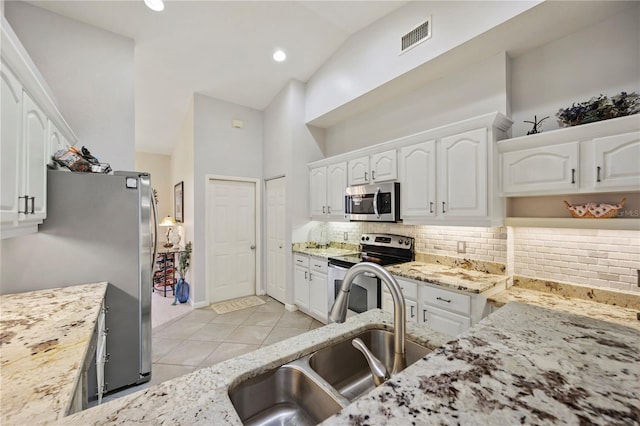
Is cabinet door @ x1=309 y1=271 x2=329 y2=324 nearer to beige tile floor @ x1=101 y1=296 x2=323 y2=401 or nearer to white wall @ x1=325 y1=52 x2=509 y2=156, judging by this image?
beige tile floor @ x1=101 y1=296 x2=323 y2=401

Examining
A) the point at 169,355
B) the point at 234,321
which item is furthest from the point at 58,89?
the point at 234,321

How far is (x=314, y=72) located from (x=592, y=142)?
334 cm

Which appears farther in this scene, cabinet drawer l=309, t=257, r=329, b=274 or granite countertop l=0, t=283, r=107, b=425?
cabinet drawer l=309, t=257, r=329, b=274

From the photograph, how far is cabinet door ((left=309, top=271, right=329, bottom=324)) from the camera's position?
134 inches

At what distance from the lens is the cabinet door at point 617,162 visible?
165 centimetres

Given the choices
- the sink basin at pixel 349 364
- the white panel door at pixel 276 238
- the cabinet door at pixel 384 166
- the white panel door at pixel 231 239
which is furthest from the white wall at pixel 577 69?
the white panel door at pixel 231 239

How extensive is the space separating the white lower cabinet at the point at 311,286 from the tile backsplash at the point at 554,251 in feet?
4.27

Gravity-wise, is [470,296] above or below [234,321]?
above

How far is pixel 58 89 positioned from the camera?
258 centimetres

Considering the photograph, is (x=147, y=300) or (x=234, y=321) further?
(x=234, y=321)

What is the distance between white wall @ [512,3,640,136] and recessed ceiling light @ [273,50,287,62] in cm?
264

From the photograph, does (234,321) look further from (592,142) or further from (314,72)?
(592,142)

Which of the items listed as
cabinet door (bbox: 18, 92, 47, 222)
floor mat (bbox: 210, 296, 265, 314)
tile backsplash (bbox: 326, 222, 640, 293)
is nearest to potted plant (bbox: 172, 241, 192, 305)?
floor mat (bbox: 210, 296, 265, 314)

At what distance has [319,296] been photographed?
352cm
